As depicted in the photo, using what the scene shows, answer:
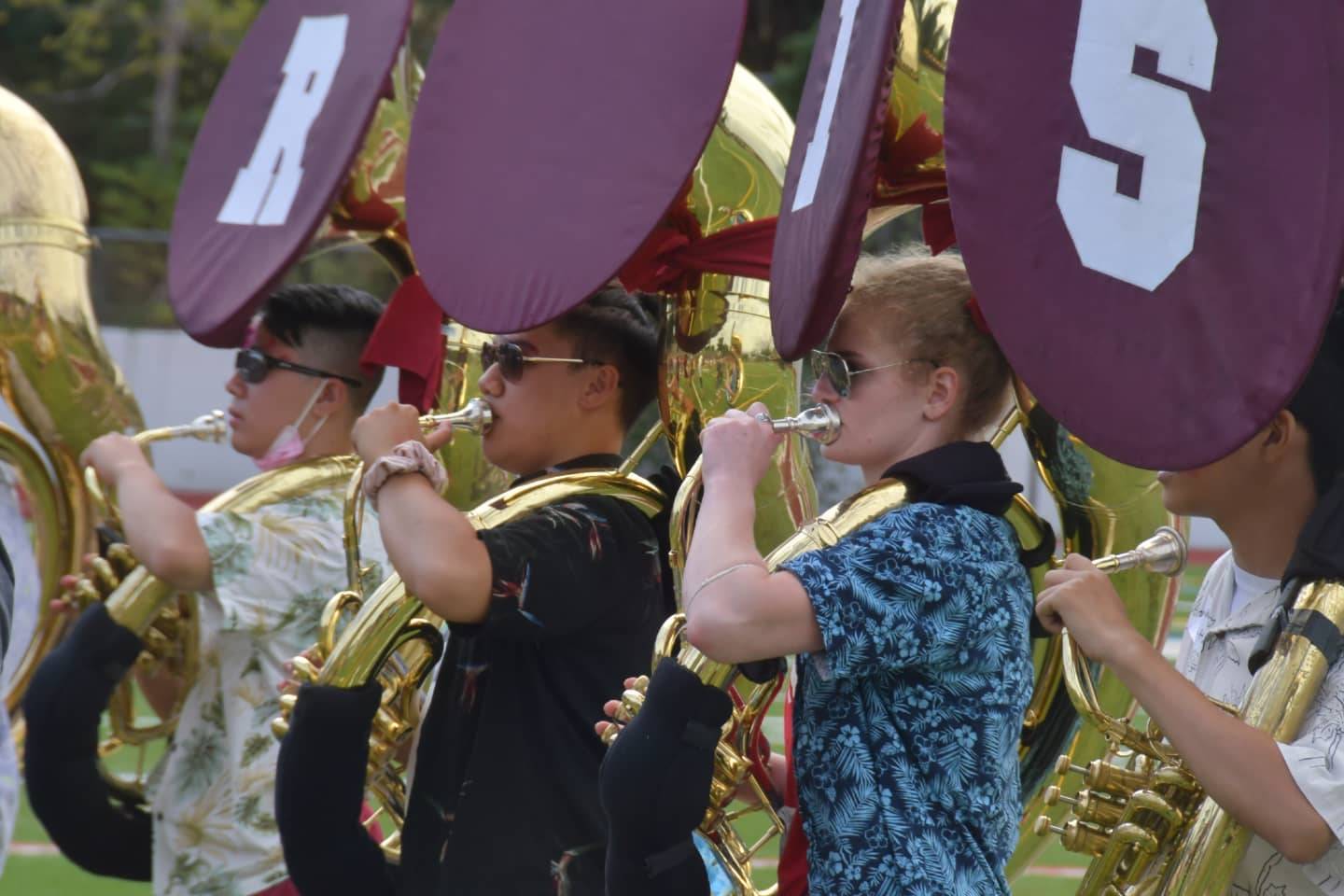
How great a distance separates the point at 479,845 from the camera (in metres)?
2.70

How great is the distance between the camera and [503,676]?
2785 mm

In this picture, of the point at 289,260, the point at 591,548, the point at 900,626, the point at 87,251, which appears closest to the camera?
the point at 900,626

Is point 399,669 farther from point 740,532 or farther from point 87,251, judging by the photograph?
point 87,251

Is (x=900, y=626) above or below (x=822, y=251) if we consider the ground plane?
below

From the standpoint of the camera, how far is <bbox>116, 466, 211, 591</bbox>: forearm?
135 inches

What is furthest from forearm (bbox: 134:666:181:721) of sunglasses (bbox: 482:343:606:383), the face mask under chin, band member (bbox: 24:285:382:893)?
sunglasses (bbox: 482:343:606:383)

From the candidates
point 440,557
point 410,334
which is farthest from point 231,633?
point 440,557

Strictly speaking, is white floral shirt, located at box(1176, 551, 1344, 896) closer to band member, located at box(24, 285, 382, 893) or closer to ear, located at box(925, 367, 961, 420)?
ear, located at box(925, 367, 961, 420)

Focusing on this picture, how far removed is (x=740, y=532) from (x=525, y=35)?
1.01 metres

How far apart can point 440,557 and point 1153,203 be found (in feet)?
3.63

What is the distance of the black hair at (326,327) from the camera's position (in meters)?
3.75

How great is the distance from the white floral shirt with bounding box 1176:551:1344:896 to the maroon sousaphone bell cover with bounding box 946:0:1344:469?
391mm

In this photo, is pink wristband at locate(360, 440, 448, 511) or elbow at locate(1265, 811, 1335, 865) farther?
pink wristband at locate(360, 440, 448, 511)

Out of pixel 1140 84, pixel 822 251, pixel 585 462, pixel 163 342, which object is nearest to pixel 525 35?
pixel 585 462
